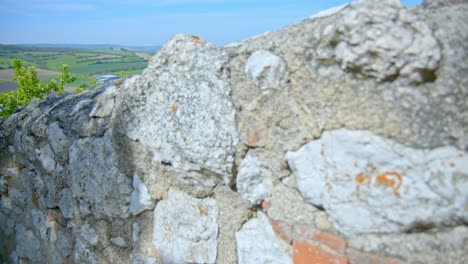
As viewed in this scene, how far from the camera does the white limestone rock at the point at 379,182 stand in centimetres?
91

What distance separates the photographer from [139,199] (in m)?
1.62

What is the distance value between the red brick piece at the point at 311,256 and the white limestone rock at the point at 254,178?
0.21 metres

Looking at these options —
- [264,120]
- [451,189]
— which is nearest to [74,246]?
[264,120]

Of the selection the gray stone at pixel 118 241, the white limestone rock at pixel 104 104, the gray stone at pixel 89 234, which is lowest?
the gray stone at pixel 89 234

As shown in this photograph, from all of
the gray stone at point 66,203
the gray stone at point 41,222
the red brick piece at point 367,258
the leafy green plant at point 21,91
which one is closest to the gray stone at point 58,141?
the gray stone at point 66,203

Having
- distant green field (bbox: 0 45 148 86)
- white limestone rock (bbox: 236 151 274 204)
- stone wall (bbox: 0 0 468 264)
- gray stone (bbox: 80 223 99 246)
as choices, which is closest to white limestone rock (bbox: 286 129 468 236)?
stone wall (bbox: 0 0 468 264)

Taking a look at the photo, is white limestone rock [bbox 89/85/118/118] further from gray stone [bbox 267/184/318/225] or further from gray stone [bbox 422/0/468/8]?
gray stone [bbox 422/0/468/8]

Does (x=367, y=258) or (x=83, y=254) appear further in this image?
(x=83, y=254)

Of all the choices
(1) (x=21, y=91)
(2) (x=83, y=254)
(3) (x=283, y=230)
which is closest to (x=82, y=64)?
(1) (x=21, y=91)

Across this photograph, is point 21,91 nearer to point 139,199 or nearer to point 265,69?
point 139,199

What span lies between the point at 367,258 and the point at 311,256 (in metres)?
0.18

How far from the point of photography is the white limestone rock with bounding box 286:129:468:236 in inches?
35.7

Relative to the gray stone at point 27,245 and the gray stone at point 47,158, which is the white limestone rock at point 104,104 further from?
the gray stone at point 27,245

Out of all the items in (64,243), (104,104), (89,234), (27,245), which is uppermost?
(104,104)
